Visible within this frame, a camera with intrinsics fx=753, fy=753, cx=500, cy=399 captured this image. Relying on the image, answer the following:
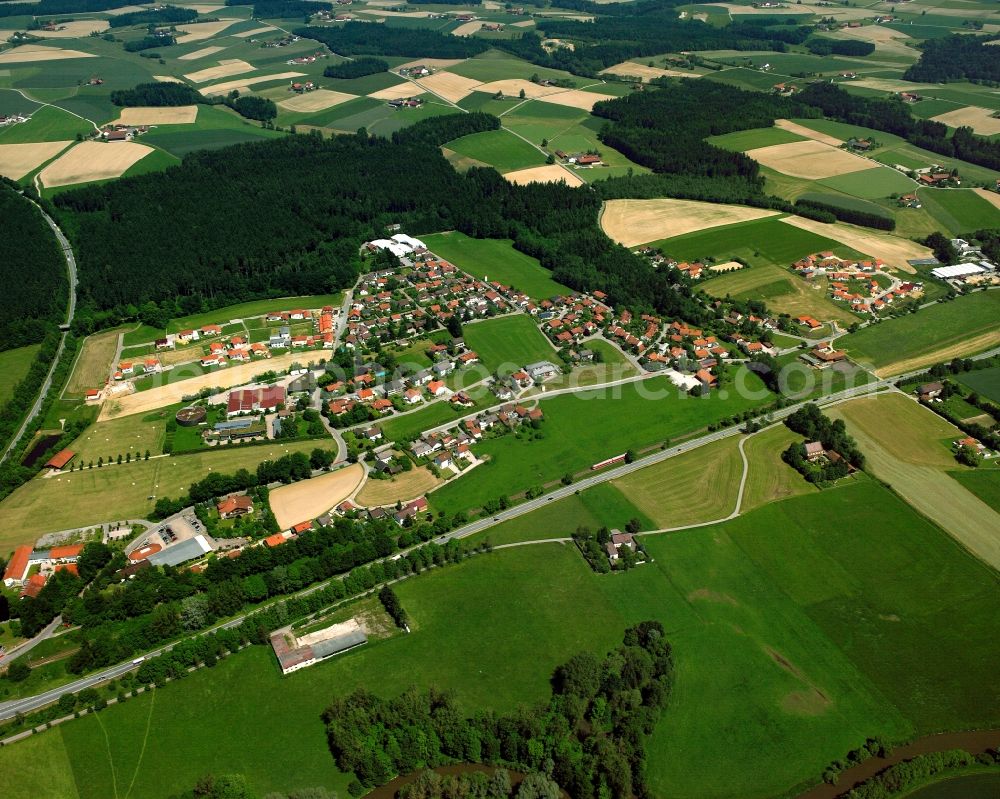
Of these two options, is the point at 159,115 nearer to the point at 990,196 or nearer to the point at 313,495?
the point at 313,495

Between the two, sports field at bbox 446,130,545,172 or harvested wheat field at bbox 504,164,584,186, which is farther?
sports field at bbox 446,130,545,172

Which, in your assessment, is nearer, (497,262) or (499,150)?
(497,262)

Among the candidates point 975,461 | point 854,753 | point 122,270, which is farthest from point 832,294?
point 122,270

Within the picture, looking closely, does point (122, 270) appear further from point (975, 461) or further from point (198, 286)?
point (975, 461)

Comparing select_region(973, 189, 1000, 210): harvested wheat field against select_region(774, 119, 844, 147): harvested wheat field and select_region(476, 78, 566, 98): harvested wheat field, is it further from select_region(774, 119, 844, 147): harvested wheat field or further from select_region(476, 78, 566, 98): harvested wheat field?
select_region(476, 78, 566, 98): harvested wheat field

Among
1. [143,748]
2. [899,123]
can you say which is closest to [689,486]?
[143,748]

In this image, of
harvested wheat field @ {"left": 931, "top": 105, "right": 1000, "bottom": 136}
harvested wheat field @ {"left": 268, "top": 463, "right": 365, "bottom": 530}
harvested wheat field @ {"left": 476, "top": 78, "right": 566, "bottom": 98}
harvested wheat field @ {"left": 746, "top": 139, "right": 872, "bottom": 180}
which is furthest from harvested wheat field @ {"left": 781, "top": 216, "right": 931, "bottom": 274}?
harvested wheat field @ {"left": 476, "top": 78, "right": 566, "bottom": 98}
